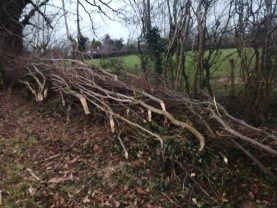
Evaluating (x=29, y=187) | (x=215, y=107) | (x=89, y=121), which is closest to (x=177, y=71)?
(x=89, y=121)

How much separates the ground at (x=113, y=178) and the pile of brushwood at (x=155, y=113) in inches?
8.8

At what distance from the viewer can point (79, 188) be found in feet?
17.9

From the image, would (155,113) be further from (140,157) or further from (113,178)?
(113,178)

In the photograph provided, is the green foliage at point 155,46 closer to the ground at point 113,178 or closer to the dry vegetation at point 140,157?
the dry vegetation at point 140,157

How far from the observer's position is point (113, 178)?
559cm

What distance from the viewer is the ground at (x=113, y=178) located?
16.7 feet

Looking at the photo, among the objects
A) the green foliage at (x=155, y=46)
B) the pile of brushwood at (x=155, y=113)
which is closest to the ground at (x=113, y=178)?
the pile of brushwood at (x=155, y=113)

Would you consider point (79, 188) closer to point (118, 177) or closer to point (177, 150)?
point (118, 177)

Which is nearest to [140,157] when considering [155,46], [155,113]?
[155,113]

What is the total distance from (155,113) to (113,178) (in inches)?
59.7

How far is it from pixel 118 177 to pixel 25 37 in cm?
1112

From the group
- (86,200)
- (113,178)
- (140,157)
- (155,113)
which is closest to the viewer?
(86,200)

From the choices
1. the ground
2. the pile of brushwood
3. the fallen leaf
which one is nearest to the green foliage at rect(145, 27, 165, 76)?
the pile of brushwood

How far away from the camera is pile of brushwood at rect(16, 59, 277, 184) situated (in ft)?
18.1
